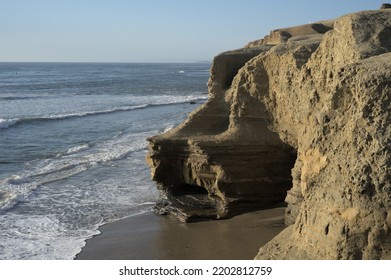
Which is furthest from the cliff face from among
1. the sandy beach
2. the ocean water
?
the ocean water

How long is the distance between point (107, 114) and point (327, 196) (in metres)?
28.4

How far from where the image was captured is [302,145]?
777cm

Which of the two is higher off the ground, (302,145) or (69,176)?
(302,145)

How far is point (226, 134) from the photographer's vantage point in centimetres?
1134

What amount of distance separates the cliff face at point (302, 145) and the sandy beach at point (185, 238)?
1.52 ft

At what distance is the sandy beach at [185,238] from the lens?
966cm

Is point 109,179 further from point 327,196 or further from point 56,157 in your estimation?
point 327,196

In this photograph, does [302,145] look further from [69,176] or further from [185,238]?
[69,176]

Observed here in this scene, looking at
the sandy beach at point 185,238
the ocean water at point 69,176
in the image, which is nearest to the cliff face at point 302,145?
the sandy beach at point 185,238

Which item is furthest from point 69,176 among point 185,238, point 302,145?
point 302,145

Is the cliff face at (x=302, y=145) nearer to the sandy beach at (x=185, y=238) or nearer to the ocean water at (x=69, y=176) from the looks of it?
the sandy beach at (x=185, y=238)

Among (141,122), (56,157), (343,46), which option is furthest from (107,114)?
(343,46)

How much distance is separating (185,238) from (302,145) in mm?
3755

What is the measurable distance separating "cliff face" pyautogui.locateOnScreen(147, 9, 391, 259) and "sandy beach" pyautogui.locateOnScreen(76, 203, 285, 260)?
1.52 feet
